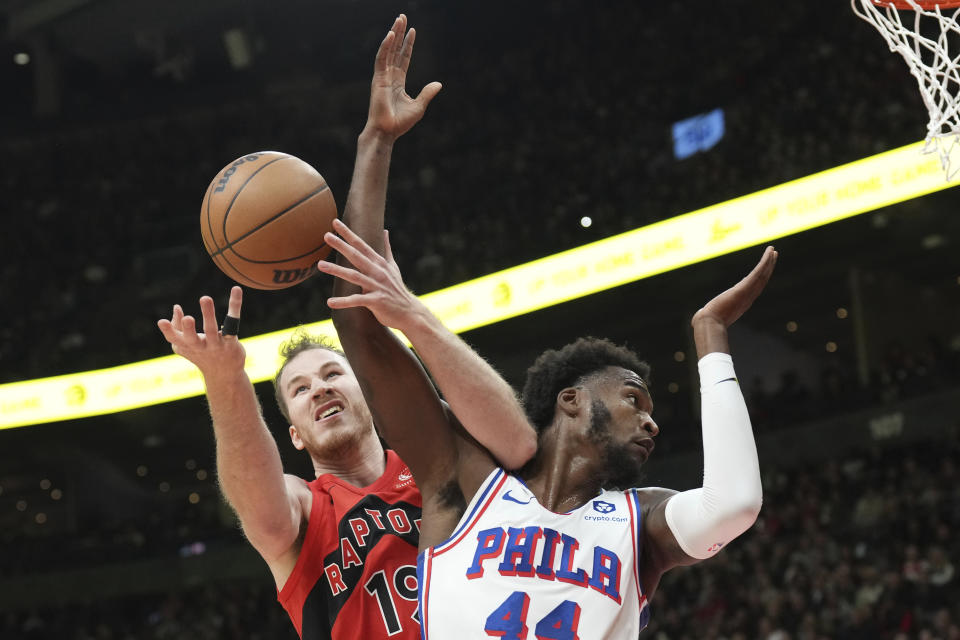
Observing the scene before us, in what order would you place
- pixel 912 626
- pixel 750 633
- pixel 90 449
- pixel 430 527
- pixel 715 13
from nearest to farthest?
pixel 430 527 < pixel 912 626 < pixel 750 633 < pixel 715 13 < pixel 90 449

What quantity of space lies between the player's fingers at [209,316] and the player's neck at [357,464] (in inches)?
31.2

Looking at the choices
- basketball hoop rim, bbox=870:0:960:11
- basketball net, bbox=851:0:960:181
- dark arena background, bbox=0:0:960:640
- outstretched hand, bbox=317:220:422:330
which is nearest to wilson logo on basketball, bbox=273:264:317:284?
outstretched hand, bbox=317:220:422:330

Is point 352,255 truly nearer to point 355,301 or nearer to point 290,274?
point 355,301

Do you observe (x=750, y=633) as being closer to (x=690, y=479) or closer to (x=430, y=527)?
(x=690, y=479)

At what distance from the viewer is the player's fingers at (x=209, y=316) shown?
261 centimetres

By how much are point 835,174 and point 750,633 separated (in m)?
4.53

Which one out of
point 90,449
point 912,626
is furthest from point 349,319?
point 90,449

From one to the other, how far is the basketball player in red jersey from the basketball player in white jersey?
0.32 feet

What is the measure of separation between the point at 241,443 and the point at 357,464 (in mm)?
597

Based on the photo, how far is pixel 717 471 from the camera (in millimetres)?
2438

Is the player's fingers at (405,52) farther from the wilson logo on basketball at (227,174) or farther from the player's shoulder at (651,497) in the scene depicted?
the player's shoulder at (651,497)

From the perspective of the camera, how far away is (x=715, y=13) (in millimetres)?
18469

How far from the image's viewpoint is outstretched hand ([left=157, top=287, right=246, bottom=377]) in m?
2.69

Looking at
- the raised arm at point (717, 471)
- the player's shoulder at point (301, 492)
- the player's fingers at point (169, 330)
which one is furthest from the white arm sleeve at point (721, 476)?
the player's fingers at point (169, 330)
